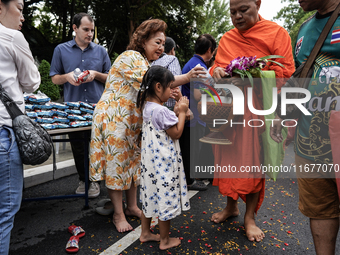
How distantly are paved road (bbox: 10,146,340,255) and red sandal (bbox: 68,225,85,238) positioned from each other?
0.06 m

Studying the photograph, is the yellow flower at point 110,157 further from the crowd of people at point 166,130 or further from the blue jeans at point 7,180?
the blue jeans at point 7,180

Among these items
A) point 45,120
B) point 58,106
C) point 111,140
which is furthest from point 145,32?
point 45,120

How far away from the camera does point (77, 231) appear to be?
2449mm

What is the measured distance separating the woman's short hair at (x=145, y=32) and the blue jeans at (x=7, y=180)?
1.44 m

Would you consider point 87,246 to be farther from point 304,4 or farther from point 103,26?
point 103,26

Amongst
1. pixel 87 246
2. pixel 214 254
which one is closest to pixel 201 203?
pixel 214 254

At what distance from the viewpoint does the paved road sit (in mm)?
2266

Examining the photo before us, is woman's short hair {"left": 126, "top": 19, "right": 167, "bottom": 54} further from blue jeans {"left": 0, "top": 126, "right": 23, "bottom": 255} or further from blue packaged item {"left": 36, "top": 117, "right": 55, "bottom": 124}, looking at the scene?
blue jeans {"left": 0, "top": 126, "right": 23, "bottom": 255}

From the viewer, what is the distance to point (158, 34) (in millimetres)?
2502

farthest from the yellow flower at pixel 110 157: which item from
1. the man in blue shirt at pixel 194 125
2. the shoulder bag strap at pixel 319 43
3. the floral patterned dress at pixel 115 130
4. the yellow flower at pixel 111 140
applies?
the shoulder bag strap at pixel 319 43

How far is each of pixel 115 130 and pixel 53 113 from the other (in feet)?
2.31

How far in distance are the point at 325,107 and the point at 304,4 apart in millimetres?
682

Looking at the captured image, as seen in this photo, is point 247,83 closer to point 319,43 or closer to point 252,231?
point 319,43

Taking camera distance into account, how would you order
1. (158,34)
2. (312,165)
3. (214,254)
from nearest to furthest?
(312,165)
(214,254)
(158,34)
